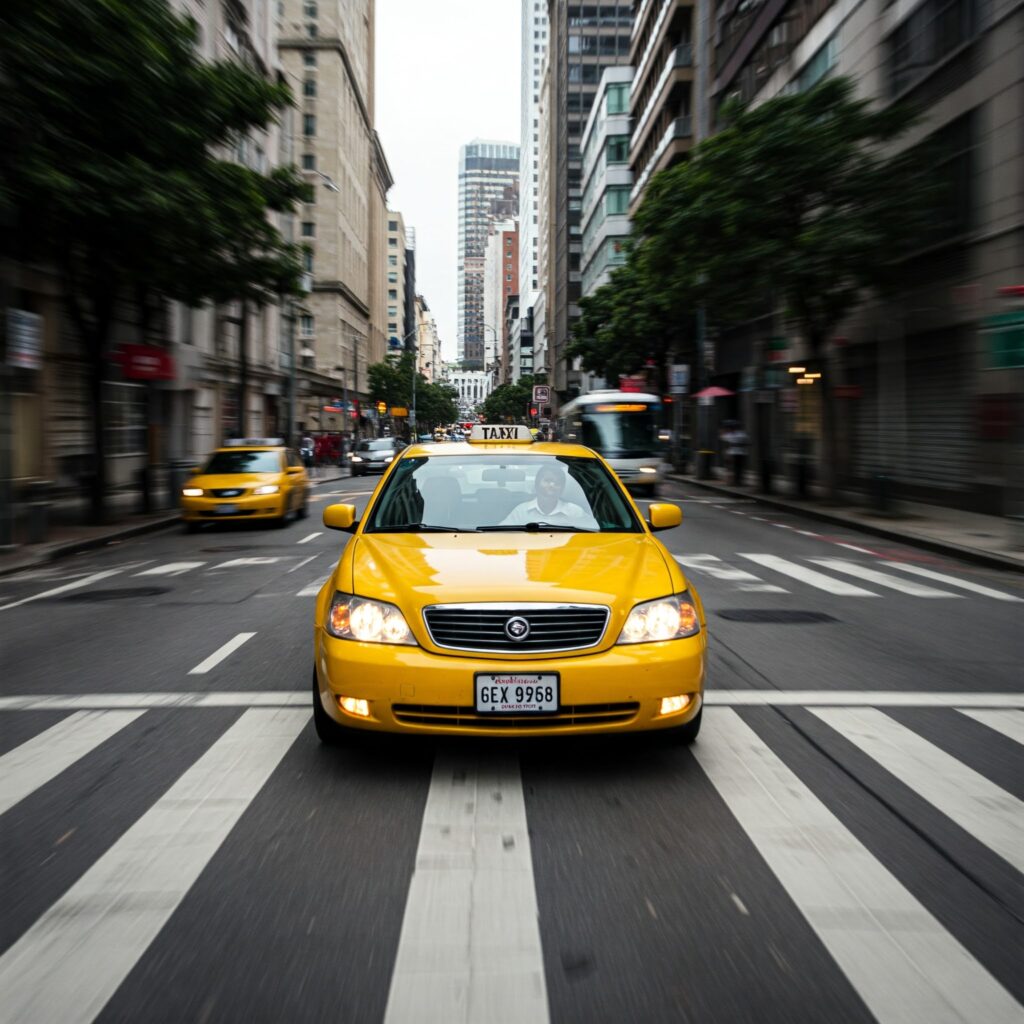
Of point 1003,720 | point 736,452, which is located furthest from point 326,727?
point 736,452

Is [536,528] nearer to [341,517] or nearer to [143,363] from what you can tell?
[341,517]

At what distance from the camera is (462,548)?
5.13 meters

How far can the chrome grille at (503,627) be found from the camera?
14.1 feet

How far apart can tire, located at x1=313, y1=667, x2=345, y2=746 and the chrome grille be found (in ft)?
2.35

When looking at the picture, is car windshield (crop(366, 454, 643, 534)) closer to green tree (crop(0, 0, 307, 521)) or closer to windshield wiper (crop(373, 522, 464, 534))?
windshield wiper (crop(373, 522, 464, 534))

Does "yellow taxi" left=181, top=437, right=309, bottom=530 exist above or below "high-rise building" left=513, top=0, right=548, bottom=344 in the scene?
below

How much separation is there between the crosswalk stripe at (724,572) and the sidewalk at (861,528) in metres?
3.75

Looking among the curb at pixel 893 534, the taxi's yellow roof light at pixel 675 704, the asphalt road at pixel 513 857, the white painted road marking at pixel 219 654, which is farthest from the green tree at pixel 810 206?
the taxi's yellow roof light at pixel 675 704

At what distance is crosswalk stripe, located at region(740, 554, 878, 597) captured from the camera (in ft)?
35.8

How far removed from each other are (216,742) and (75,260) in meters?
16.1

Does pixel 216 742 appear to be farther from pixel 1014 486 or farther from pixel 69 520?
pixel 69 520

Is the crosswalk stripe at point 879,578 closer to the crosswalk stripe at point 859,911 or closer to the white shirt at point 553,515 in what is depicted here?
the white shirt at point 553,515

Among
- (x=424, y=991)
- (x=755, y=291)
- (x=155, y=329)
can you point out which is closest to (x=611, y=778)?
(x=424, y=991)

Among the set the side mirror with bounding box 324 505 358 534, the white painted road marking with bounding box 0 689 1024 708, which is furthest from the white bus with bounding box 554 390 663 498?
the side mirror with bounding box 324 505 358 534
